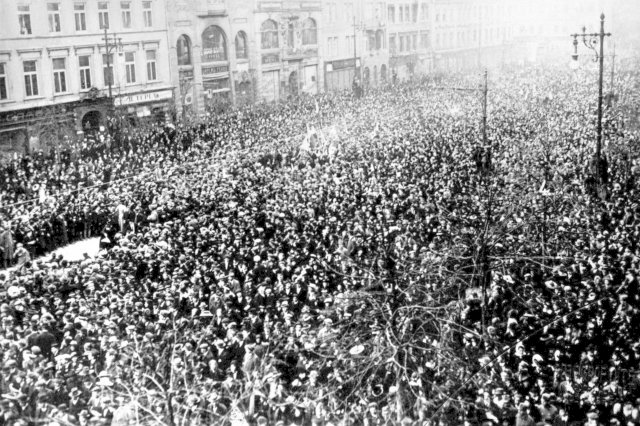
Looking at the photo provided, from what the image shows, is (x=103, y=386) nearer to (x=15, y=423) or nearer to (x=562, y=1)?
(x=15, y=423)

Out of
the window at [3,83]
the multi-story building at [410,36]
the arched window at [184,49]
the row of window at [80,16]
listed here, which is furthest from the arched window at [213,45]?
the multi-story building at [410,36]

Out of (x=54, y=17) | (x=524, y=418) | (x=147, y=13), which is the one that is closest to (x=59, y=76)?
(x=54, y=17)

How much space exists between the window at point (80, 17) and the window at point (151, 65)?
523 cm

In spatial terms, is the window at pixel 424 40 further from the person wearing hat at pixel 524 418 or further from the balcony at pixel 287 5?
the person wearing hat at pixel 524 418

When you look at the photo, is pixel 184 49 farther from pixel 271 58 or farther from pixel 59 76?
pixel 59 76

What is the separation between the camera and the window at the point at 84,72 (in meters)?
39.5

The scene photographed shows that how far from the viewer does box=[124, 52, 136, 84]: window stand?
42438 millimetres

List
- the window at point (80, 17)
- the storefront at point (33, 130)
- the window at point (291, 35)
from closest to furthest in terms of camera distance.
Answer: the storefront at point (33, 130) → the window at point (80, 17) → the window at point (291, 35)

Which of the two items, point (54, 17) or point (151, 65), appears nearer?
point (54, 17)

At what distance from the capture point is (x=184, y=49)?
48.5m

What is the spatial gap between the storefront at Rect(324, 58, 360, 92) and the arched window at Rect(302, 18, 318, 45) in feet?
7.81

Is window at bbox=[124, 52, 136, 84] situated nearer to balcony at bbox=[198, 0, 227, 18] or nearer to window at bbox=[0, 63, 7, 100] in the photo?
balcony at bbox=[198, 0, 227, 18]

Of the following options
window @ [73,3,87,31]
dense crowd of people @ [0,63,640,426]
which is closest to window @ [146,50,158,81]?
window @ [73,3,87,31]

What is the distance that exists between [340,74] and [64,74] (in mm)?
30270
